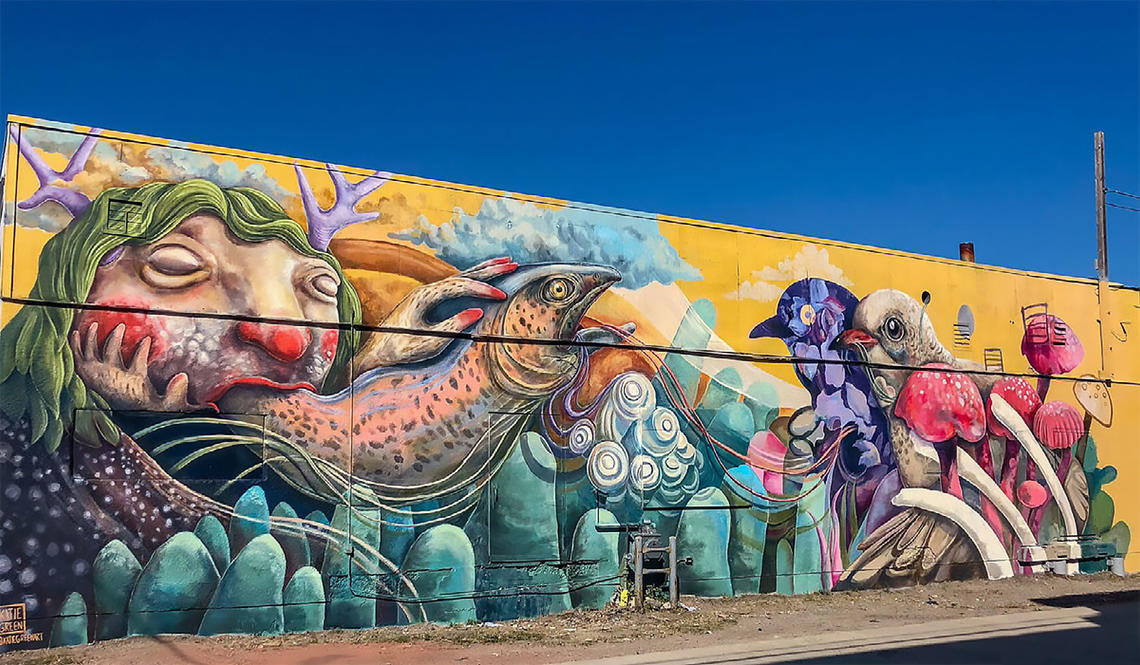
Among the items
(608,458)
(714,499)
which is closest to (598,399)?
(608,458)

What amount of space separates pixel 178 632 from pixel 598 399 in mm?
6504

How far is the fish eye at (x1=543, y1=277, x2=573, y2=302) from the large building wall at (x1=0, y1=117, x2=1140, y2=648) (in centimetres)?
7

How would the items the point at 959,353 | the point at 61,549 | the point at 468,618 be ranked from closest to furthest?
1. the point at 61,549
2. the point at 468,618
3. the point at 959,353

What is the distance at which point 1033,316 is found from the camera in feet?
68.2

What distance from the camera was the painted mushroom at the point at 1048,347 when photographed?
2064 cm

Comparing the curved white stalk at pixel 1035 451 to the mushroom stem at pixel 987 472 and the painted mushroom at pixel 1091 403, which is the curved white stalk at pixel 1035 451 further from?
the painted mushroom at pixel 1091 403

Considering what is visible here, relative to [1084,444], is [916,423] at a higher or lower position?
higher

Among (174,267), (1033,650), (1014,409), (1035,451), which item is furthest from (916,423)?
(174,267)

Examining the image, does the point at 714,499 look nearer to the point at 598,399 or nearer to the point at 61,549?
the point at 598,399

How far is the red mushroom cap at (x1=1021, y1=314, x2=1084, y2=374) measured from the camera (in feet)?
67.8

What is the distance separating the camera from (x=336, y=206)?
13555 mm

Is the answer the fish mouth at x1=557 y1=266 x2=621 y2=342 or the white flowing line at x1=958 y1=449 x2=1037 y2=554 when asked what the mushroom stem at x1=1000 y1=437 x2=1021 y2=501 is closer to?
the white flowing line at x1=958 y1=449 x2=1037 y2=554

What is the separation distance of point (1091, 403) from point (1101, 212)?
15.3ft

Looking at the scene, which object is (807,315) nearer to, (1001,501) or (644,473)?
(644,473)
